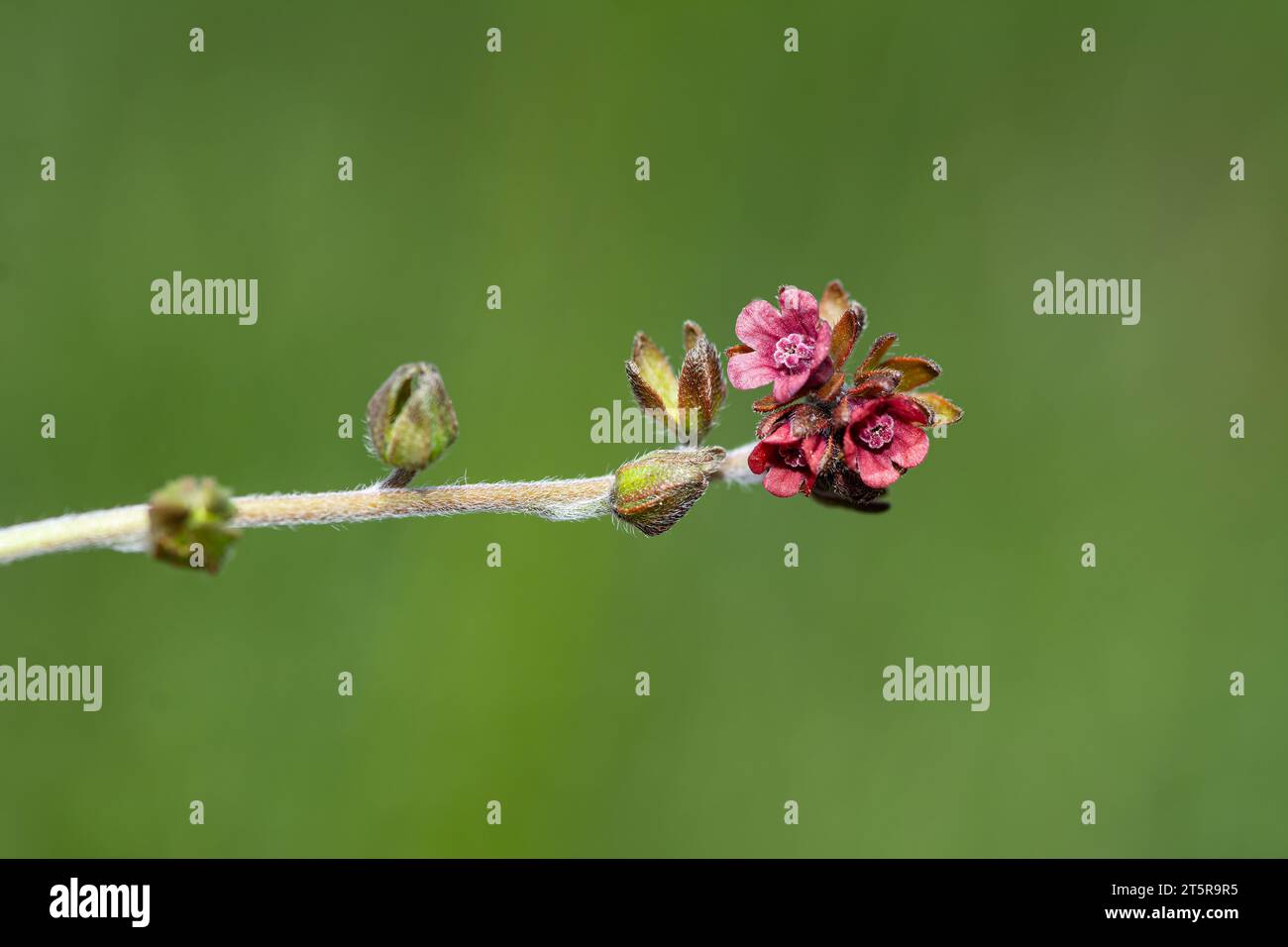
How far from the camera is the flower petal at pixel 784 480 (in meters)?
2.34

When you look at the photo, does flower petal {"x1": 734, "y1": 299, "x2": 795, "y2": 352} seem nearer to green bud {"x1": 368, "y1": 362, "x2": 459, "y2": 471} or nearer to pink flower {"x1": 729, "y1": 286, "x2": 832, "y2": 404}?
pink flower {"x1": 729, "y1": 286, "x2": 832, "y2": 404}

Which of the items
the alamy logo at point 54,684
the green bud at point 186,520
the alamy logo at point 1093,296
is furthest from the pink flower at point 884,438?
the alamy logo at point 1093,296

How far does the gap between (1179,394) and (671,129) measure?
131 inches

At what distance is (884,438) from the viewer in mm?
2383

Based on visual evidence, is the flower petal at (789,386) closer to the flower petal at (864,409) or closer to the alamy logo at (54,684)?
the flower petal at (864,409)

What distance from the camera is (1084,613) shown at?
6180mm

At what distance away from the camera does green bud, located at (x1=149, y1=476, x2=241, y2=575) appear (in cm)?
202


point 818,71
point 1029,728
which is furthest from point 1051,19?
point 1029,728

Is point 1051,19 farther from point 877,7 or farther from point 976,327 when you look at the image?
point 976,327

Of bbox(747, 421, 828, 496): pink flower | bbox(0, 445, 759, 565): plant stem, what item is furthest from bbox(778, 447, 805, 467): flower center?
bbox(0, 445, 759, 565): plant stem

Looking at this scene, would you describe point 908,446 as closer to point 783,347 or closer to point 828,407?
point 828,407

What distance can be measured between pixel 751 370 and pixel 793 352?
10 centimetres
